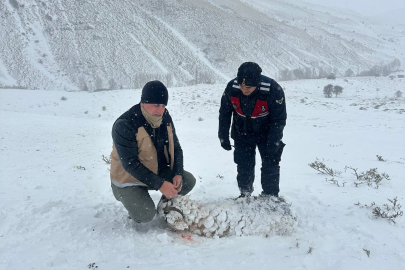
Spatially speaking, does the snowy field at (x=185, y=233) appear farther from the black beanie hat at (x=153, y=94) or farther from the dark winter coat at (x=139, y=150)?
the black beanie hat at (x=153, y=94)

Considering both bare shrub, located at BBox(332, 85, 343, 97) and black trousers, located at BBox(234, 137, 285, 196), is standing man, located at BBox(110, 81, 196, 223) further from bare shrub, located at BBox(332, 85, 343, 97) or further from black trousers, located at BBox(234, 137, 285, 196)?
bare shrub, located at BBox(332, 85, 343, 97)

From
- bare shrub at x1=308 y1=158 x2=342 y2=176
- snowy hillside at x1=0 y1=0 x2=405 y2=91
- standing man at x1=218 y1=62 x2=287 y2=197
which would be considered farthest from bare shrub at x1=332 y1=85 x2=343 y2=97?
snowy hillside at x1=0 y1=0 x2=405 y2=91

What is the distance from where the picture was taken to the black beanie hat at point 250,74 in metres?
2.66

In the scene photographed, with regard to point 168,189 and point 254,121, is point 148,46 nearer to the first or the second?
point 254,121

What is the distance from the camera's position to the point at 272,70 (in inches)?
1913

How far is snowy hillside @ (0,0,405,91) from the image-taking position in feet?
133

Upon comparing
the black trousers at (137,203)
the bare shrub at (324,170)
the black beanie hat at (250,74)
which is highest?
the black beanie hat at (250,74)

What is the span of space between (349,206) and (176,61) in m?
46.0

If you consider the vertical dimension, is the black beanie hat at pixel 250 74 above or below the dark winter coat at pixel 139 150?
above

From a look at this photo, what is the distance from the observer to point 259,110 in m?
2.93

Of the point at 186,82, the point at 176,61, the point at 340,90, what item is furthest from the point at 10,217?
the point at 176,61

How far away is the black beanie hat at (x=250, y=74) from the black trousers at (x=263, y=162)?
0.79 metres

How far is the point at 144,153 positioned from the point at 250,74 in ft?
4.57

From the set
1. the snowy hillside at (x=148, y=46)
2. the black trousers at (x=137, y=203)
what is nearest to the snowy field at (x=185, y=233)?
the black trousers at (x=137, y=203)
